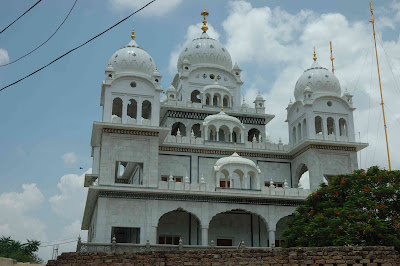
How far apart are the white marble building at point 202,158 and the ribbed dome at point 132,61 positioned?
2.6 inches

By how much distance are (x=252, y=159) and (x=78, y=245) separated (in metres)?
14.0

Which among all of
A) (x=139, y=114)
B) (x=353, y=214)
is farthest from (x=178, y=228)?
(x=353, y=214)

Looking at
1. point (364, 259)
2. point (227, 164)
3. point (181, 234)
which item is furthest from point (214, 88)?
point (364, 259)

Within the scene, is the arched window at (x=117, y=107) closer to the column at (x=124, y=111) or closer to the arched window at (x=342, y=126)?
the column at (x=124, y=111)

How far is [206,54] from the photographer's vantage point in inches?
1635

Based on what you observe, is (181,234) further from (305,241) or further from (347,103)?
(347,103)

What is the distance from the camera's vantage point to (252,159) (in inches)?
1377

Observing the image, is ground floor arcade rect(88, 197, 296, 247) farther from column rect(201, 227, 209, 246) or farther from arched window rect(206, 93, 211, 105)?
arched window rect(206, 93, 211, 105)

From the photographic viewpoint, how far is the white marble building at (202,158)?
96.1 feet

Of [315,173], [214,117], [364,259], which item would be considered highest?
[214,117]

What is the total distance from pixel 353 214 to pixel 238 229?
9.89 m

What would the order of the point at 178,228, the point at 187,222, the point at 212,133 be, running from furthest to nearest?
the point at 212,133 < the point at 187,222 < the point at 178,228

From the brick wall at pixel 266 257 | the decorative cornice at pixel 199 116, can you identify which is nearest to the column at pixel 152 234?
the decorative cornice at pixel 199 116

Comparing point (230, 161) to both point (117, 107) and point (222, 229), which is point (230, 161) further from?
point (117, 107)
